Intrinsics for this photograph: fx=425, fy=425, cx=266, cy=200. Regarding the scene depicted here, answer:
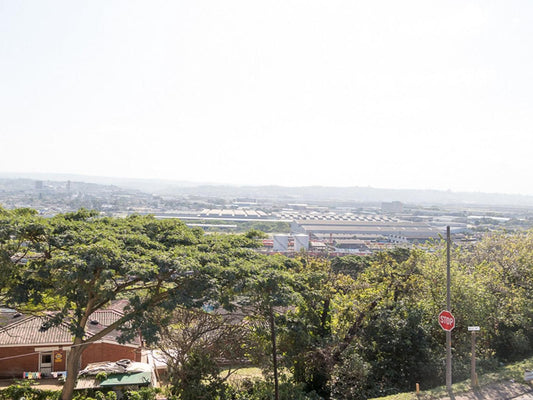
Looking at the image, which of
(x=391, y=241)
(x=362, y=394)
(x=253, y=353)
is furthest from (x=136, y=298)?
(x=391, y=241)

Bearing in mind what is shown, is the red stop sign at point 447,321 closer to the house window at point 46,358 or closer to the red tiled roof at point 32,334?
the red tiled roof at point 32,334

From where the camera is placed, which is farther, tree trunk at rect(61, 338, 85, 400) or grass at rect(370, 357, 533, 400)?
grass at rect(370, 357, 533, 400)

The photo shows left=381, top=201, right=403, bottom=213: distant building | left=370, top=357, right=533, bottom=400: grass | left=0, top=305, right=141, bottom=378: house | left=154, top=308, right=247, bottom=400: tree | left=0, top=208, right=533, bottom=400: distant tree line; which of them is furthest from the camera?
left=381, top=201, right=403, bottom=213: distant building

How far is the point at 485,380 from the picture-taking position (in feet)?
36.9

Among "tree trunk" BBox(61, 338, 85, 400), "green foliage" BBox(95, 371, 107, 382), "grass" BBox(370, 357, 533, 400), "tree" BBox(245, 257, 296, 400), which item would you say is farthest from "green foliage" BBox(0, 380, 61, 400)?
"grass" BBox(370, 357, 533, 400)

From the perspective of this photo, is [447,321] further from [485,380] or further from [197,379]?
[197,379]

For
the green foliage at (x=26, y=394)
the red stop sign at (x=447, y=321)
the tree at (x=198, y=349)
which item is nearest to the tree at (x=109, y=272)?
the green foliage at (x=26, y=394)

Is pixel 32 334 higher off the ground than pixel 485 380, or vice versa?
pixel 485 380

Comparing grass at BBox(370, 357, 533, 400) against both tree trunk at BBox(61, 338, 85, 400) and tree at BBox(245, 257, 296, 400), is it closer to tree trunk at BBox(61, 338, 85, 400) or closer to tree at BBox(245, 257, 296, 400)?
tree at BBox(245, 257, 296, 400)

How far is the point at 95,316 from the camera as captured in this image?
59.7 feet

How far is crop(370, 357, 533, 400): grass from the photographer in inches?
412

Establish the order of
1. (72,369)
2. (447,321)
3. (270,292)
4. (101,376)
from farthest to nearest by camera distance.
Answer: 1. (101,376)
2. (447,321)
3. (72,369)
4. (270,292)

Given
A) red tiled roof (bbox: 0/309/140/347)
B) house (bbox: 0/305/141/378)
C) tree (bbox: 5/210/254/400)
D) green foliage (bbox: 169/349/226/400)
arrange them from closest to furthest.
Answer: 1. tree (bbox: 5/210/254/400)
2. green foliage (bbox: 169/349/226/400)
3. house (bbox: 0/305/141/378)
4. red tiled roof (bbox: 0/309/140/347)

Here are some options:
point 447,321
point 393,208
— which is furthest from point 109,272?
point 393,208
